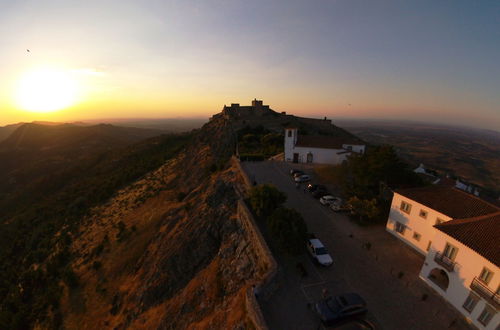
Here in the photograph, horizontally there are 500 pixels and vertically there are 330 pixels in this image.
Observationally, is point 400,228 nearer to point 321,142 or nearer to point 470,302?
point 470,302

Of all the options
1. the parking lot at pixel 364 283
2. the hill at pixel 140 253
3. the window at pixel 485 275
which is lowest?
the hill at pixel 140 253

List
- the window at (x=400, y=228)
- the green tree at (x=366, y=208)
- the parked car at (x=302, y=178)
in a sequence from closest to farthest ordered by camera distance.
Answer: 1. the window at (x=400, y=228)
2. the green tree at (x=366, y=208)
3. the parked car at (x=302, y=178)

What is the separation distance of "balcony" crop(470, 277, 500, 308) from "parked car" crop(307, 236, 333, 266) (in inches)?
312

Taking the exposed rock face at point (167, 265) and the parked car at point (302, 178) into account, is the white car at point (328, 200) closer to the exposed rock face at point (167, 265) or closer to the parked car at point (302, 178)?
the parked car at point (302, 178)

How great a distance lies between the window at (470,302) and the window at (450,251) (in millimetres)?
2070

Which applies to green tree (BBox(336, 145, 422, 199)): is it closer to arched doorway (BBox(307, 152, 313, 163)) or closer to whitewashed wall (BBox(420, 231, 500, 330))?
whitewashed wall (BBox(420, 231, 500, 330))

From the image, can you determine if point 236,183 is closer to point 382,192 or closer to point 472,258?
point 382,192

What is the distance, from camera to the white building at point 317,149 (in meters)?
38.2

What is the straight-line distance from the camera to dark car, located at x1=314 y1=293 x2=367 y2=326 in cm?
1149

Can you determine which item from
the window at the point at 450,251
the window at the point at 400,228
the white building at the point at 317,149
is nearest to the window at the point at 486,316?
the window at the point at 450,251

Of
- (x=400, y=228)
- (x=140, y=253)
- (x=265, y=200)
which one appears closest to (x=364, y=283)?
(x=400, y=228)

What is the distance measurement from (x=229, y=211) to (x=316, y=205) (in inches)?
416

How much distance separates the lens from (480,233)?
13062mm

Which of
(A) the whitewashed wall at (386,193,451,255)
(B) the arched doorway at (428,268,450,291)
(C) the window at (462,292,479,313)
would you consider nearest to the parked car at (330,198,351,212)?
(A) the whitewashed wall at (386,193,451,255)
